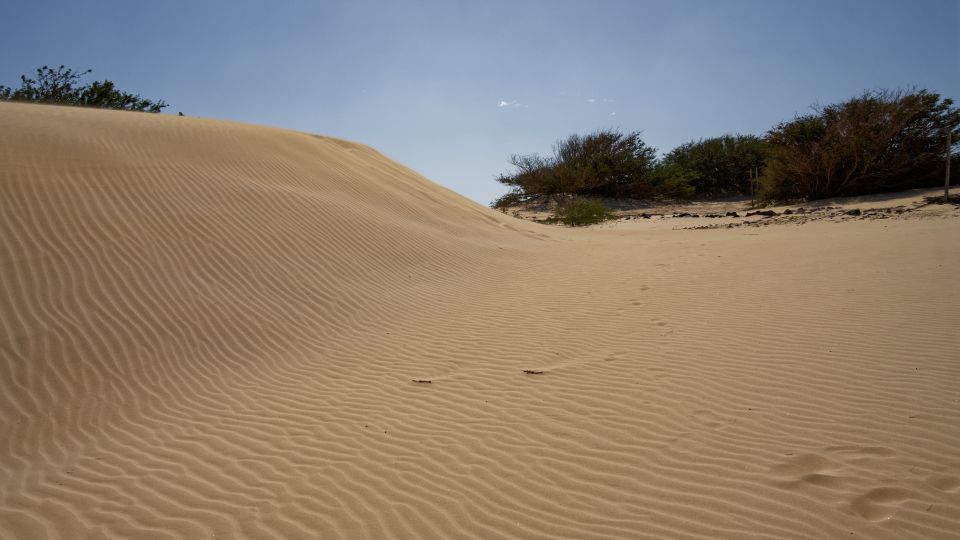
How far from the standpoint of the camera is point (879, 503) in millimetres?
2447

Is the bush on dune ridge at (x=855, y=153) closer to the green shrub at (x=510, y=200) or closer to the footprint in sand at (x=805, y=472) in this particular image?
the green shrub at (x=510, y=200)

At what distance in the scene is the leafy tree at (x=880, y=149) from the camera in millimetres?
17312

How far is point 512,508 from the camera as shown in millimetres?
2668

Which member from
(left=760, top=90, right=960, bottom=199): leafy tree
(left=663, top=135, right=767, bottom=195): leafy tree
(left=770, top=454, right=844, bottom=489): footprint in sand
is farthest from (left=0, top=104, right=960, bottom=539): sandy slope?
(left=663, top=135, right=767, bottom=195): leafy tree

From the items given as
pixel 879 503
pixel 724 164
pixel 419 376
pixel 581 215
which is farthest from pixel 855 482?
pixel 724 164

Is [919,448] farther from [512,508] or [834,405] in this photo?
[512,508]

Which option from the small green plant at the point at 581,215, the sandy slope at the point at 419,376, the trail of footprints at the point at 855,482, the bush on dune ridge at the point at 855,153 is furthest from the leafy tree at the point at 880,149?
the trail of footprints at the point at 855,482

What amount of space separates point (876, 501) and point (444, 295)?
19.0 feet

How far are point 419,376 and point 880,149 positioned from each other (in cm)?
1954

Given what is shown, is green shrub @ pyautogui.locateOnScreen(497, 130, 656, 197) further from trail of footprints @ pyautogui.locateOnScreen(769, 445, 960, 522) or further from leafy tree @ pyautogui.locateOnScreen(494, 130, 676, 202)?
trail of footprints @ pyautogui.locateOnScreen(769, 445, 960, 522)

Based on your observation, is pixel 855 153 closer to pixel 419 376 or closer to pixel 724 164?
pixel 724 164

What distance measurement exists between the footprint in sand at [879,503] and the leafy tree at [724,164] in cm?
2871

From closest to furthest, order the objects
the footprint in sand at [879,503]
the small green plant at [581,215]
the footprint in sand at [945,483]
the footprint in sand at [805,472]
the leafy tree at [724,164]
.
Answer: the footprint in sand at [879,503] → the footprint in sand at [945,483] → the footprint in sand at [805,472] → the small green plant at [581,215] → the leafy tree at [724,164]

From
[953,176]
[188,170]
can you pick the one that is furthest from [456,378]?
[953,176]
